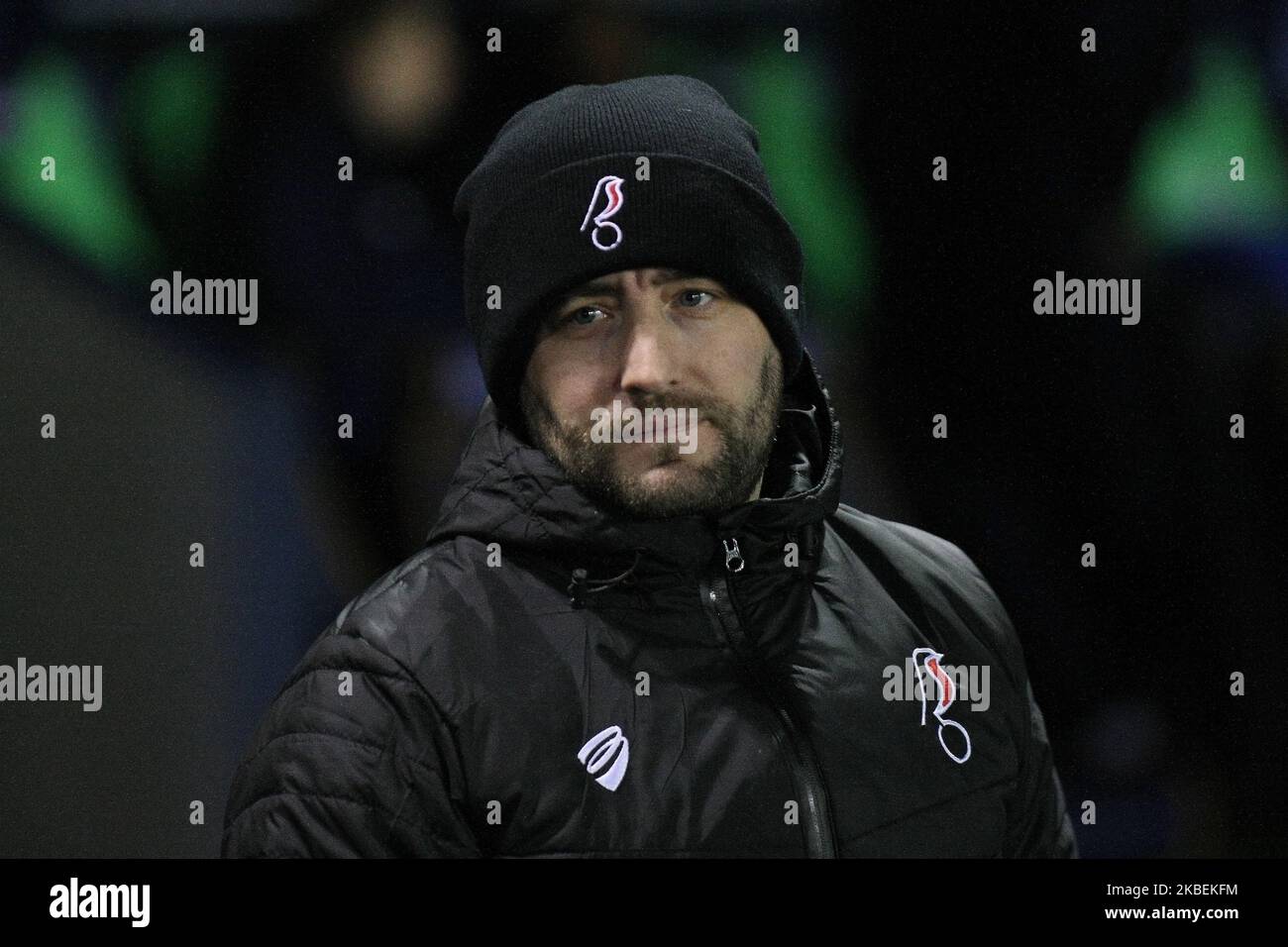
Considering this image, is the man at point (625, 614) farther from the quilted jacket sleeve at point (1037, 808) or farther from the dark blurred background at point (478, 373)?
the dark blurred background at point (478, 373)

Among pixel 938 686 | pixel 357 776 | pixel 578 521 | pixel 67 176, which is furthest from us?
pixel 67 176

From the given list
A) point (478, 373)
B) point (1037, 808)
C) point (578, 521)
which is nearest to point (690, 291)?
point (578, 521)

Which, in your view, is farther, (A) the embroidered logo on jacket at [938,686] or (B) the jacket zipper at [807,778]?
(A) the embroidered logo on jacket at [938,686]

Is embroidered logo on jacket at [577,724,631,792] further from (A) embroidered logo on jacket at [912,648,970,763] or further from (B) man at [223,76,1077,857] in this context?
(A) embroidered logo on jacket at [912,648,970,763]

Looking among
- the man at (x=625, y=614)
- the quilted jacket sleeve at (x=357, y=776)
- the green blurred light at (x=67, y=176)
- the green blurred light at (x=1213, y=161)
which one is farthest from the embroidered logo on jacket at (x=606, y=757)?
the green blurred light at (x=1213, y=161)

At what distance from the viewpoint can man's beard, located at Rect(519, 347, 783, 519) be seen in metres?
1.50

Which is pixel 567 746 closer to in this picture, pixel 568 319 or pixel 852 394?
pixel 568 319

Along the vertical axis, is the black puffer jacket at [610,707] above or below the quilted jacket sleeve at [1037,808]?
above

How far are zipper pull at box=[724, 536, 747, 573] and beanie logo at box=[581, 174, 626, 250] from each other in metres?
0.34

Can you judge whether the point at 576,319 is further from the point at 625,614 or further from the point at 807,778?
the point at 807,778

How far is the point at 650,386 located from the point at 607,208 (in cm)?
20

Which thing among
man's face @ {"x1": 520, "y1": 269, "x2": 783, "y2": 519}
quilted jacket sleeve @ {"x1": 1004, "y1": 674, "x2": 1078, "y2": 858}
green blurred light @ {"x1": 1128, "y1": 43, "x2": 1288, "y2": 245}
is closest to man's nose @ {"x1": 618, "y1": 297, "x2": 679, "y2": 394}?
man's face @ {"x1": 520, "y1": 269, "x2": 783, "y2": 519}

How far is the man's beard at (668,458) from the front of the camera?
4.91 ft

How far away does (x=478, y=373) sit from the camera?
1.90 m
